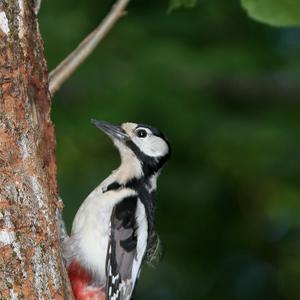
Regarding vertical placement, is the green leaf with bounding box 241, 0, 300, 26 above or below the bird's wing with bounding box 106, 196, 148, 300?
above

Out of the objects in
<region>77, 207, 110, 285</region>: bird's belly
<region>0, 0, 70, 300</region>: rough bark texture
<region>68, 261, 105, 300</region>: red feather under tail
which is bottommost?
<region>68, 261, 105, 300</region>: red feather under tail

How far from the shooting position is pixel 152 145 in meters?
5.33

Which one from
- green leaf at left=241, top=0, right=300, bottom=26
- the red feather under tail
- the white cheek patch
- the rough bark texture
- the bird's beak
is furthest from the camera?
the white cheek patch

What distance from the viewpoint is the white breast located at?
4.60m

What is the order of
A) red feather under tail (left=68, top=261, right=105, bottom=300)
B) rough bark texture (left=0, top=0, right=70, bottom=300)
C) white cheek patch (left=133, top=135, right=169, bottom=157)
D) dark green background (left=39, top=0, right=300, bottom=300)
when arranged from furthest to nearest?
dark green background (left=39, top=0, right=300, bottom=300), white cheek patch (left=133, top=135, right=169, bottom=157), red feather under tail (left=68, top=261, right=105, bottom=300), rough bark texture (left=0, top=0, right=70, bottom=300)

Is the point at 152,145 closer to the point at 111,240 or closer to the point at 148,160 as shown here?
the point at 148,160

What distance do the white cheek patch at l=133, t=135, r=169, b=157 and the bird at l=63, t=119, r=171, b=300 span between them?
1.02ft

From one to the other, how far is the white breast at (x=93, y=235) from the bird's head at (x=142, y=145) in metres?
0.59

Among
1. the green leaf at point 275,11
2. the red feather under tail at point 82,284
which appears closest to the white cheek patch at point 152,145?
the red feather under tail at point 82,284

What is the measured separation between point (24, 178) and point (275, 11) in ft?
4.27

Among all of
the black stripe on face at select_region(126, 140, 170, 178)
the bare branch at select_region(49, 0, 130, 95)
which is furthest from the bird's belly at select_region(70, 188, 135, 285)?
the bare branch at select_region(49, 0, 130, 95)

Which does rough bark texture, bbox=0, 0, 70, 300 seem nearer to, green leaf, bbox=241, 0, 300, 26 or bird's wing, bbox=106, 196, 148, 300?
green leaf, bbox=241, 0, 300, 26

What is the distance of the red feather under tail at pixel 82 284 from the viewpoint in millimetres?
4547

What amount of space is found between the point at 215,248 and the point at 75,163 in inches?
58.9
